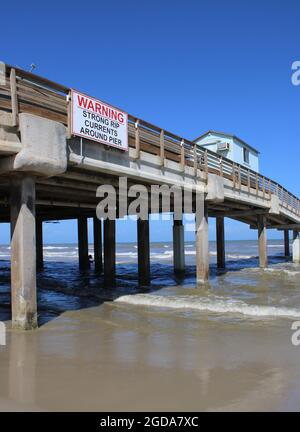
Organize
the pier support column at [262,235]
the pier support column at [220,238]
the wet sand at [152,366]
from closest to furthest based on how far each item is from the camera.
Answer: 1. the wet sand at [152,366]
2. the pier support column at [262,235]
3. the pier support column at [220,238]

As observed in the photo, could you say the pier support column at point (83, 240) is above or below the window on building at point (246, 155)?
below

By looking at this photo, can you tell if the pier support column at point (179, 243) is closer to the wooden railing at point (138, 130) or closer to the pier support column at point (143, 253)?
the wooden railing at point (138, 130)

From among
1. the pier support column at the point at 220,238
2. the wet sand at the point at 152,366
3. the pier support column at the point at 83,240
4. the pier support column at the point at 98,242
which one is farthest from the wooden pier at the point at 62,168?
the pier support column at the point at 220,238

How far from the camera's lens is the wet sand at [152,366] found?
494cm

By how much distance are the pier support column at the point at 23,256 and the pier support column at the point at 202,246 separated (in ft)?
29.2

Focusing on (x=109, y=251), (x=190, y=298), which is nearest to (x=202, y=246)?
(x=190, y=298)

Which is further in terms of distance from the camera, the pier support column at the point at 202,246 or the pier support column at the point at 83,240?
the pier support column at the point at 83,240

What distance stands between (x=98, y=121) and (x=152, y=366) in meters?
5.81

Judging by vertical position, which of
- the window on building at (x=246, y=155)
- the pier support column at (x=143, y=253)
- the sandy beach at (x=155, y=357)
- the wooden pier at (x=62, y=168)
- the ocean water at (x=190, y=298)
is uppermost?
the window on building at (x=246, y=155)

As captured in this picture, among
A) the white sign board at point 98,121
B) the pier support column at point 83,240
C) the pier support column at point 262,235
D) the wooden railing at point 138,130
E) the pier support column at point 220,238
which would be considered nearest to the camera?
the wooden railing at point 138,130
